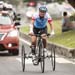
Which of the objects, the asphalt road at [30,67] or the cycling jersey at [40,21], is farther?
the cycling jersey at [40,21]

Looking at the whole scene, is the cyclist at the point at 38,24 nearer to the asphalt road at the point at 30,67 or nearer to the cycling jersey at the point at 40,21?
the cycling jersey at the point at 40,21

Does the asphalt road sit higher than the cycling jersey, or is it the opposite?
the cycling jersey

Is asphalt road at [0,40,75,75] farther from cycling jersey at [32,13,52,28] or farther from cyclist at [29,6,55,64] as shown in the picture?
cycling jersey at [32,13,52,28]

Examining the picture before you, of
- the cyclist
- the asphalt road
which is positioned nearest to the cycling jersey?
the cyclist

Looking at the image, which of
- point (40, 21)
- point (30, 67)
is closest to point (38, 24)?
point (40, 21)

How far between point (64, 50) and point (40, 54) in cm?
594

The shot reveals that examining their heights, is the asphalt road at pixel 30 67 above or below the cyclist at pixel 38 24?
below

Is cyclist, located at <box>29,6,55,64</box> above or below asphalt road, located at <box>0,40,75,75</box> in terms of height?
above

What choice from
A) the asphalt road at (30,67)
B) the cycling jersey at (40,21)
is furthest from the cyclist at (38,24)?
the asphalt road at (30,67)

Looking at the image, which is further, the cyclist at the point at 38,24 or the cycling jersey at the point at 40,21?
the cycling jersey at the point at 40,21

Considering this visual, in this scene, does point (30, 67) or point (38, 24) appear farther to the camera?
point (30, 67)

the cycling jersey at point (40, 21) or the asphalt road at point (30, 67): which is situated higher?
the cycling jersey at point (40, 21)

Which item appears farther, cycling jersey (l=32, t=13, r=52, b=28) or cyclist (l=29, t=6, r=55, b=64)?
cycling jersey (l=32, t=13, r=52, b=28)

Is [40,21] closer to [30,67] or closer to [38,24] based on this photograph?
[38,24]
